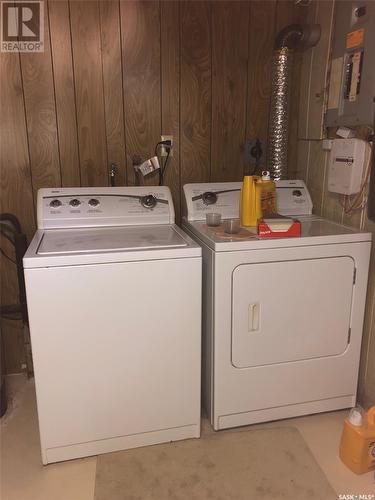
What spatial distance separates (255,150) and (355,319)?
1.17 m

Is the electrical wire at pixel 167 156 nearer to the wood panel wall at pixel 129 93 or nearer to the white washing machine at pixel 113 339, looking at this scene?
the wood panel wall at pixel 129 93

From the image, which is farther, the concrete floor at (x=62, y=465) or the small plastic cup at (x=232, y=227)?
the small plastic cup at (x=232, y=227)

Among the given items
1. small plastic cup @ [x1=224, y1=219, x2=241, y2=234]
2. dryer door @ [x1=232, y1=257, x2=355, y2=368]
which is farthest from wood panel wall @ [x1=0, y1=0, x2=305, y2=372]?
dryer door @ [x1=232, y1=257, x2=355, y2=368]

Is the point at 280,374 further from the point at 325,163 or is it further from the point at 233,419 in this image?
the point at 325,163

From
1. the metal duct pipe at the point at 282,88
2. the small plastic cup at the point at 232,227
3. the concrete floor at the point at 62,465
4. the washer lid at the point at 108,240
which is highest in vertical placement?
the metal duct pipe at the point at 282,88

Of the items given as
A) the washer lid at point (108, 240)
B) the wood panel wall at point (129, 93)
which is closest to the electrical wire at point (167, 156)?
the wood panel wall at point (129, 93)

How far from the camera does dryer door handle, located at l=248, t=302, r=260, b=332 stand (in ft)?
6.08

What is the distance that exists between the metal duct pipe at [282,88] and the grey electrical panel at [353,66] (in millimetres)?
226

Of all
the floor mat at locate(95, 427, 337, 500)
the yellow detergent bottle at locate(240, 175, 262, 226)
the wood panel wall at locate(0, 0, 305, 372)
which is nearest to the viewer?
the floor mat at locate(95, 427, 337, 500)

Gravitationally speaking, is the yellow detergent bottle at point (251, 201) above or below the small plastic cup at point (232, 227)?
above

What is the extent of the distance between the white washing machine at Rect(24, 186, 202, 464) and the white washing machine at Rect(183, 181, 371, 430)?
0.12m

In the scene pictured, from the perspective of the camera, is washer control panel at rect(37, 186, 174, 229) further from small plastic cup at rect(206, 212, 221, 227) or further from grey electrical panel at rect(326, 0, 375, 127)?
grey electrical panel at rect(326, 0, 375, 127)

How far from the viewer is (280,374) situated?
6.46ft

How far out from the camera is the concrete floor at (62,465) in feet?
5.39
